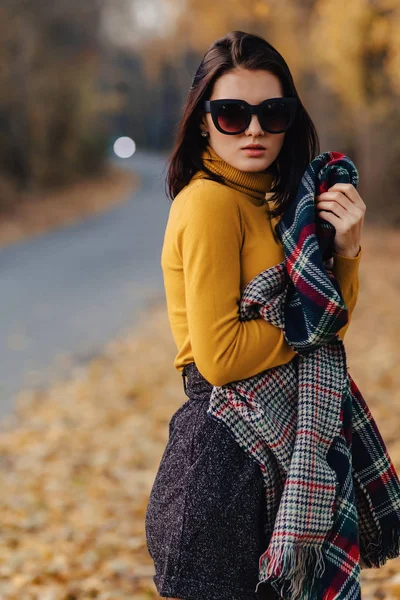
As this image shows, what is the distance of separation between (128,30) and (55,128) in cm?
869

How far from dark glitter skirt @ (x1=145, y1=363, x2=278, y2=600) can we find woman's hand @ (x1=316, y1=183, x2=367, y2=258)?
460 mm

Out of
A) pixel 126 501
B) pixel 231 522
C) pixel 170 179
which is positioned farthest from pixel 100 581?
pixel 170 179

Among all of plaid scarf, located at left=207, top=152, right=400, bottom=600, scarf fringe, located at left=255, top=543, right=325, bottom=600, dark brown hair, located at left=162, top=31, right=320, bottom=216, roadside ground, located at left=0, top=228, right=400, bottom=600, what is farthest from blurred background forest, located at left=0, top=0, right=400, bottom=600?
scarf fringe, located at left=255, top=543, right=325, bottom=600

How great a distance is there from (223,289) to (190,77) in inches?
563

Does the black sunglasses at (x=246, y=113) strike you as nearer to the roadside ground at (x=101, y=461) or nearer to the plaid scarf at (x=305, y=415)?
the plaid scarf at (x=305, y=415)

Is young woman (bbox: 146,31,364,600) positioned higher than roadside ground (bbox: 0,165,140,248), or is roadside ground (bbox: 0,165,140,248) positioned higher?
young woman (bbox: 146,31,364,600)

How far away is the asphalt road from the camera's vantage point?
7.74 meters

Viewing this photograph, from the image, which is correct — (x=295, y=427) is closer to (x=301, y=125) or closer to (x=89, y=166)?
(x=301, y=125)

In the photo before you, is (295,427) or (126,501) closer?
(295,427)

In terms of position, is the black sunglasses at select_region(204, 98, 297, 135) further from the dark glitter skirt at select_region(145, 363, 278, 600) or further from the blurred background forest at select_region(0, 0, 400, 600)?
the dark glitter skirt at select_region(145, 363, 278, 600)

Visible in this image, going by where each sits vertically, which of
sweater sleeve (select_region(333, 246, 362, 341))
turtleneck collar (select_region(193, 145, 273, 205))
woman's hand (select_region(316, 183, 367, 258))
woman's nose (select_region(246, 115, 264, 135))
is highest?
woman's nose (select_region(246, 115, 264, 135))

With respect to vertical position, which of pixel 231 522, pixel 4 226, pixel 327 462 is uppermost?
pixel 327 462

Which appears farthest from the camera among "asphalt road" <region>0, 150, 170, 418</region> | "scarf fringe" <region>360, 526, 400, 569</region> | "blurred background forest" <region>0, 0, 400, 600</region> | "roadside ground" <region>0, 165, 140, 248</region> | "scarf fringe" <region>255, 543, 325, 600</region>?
"roadside ground" <region>0, 165, 140, 248</region>

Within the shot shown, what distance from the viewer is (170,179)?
6.18 ft
